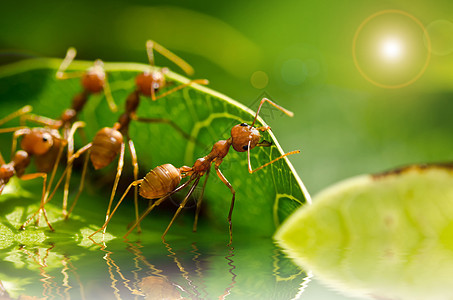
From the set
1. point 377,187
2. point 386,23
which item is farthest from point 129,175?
point 386,23

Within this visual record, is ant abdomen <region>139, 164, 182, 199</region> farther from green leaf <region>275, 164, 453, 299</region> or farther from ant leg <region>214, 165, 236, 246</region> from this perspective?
green leaf <region>275, 164, 453, 299</region>

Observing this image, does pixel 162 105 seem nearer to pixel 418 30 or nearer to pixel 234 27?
pixel 234 27

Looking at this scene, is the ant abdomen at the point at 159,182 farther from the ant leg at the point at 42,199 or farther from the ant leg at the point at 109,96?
the ant leg at the point at 109,96

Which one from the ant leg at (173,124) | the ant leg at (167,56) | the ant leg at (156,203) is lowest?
the ant leg at (156,203)

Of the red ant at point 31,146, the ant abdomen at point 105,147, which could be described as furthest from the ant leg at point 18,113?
the ant abdomen at point 105,147

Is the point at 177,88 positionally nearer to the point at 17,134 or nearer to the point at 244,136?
the point at 244,136

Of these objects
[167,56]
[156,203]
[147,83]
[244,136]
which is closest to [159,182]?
[156,203]
